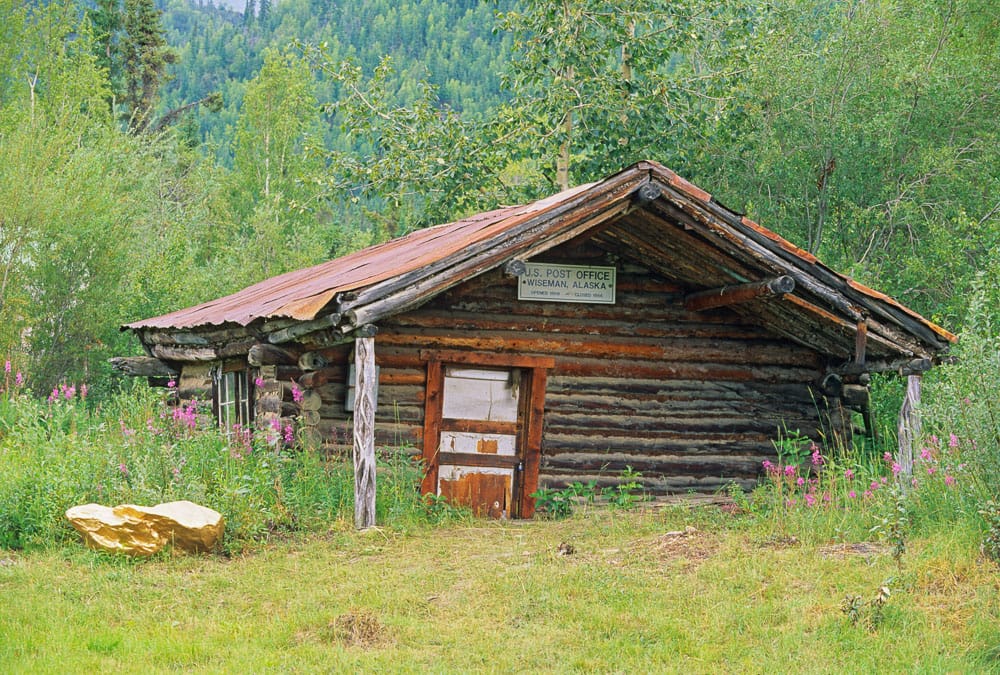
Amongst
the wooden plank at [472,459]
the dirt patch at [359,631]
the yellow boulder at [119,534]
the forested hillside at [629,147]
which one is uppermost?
the forested hillside at [629,147]

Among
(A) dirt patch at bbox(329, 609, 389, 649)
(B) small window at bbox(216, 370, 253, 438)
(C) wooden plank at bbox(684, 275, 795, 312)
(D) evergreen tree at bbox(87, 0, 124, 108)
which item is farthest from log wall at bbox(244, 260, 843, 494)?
(D) evergreen tree at bbox(87, 0, 124, 108)

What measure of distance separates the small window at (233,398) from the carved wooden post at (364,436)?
2.92 m

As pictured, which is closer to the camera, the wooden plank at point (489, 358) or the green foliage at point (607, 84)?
the wooden plank at point (489, 358)

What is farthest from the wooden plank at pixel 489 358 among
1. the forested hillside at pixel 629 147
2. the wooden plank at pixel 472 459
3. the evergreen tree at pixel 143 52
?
the evergreen tree at pixel 143 52

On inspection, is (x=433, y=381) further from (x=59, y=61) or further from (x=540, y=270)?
(x=59, y=61)

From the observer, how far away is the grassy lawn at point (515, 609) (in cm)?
682

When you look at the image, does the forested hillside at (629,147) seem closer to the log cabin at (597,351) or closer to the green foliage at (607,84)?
the green foliage at (607,84)

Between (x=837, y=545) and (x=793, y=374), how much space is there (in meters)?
4.44

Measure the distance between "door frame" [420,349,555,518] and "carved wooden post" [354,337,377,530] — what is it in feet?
5.55

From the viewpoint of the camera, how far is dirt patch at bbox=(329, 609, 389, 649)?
720 cm

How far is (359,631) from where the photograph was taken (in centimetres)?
729

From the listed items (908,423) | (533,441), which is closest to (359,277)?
(533,441)

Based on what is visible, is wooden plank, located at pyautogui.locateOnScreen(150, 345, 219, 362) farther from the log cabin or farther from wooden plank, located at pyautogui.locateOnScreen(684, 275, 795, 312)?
wooden plank, located at pyautogui.locateOnScreen(684, 275, 795, 312)

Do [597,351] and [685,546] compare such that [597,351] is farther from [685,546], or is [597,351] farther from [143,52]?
[143,52]
